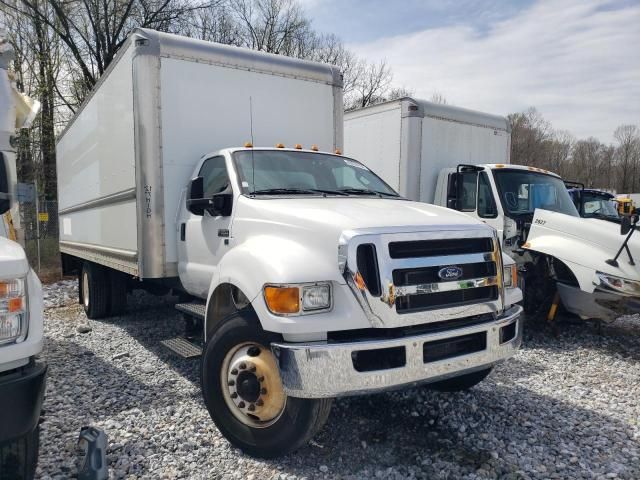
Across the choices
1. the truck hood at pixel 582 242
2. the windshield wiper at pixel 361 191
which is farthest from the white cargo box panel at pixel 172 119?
the truck hood at pixel 582 242

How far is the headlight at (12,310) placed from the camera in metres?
2.37

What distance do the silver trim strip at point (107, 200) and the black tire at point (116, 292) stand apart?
1.11 meters

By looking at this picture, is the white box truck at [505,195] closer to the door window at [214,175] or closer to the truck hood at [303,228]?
the truck hood at [303,228]

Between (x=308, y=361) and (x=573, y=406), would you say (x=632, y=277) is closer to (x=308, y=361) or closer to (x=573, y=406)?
(x=573, y=406)

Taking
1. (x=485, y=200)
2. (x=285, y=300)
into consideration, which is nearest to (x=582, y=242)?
(x=485, y=200)

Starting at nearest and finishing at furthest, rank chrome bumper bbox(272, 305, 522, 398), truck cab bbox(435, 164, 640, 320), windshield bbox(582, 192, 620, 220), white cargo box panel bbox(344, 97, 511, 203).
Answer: chrome bumper bbox(272, 305, 522, 398), truck cab bbox(435, 164, 640, 320), white cargo box panel bbox(344, 97, 511, 203), windshield bbox(582, 192, 620, 220)

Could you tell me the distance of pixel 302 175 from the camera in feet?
15.4

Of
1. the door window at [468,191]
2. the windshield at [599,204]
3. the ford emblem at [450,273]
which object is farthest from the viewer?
the windshield at [599,204]

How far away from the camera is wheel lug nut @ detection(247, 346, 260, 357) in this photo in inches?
133

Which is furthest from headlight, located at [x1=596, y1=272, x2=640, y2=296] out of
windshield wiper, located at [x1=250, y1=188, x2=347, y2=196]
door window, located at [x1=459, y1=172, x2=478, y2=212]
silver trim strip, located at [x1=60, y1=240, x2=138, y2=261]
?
silver trim strip, located at [x1=60, y1=240, x2=138, y2=261]

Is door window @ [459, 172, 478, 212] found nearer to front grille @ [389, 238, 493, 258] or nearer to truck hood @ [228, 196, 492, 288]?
truck hood @ [228, 196, 492, 288]

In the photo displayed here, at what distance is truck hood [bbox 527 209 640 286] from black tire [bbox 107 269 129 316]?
6.00m

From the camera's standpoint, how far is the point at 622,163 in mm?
60094

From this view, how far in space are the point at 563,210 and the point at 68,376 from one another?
6619mm
